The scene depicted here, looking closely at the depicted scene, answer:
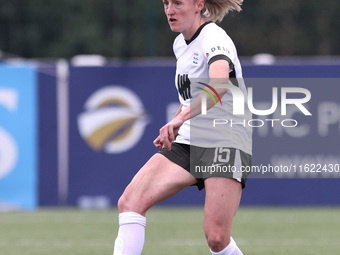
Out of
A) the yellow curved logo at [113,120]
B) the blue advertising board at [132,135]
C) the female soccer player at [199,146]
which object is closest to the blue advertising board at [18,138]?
the blue advertising board at [132,135]

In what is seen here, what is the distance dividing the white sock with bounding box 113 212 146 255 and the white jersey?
23.5 inches

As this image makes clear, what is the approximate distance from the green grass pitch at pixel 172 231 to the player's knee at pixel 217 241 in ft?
8.26

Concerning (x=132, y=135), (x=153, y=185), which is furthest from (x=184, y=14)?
(x=132, y=135)

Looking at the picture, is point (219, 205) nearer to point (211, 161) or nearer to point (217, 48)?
point (211, 161)

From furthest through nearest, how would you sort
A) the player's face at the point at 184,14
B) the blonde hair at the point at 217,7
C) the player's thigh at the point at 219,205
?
the blonde hair at the point at 217,7 < the player's face at the point at 184,14 < the player's thigh at the point at 219,205

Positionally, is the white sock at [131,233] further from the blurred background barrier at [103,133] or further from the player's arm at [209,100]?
the blurred background barrier at [103,133]

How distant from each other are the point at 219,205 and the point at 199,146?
1.44ft

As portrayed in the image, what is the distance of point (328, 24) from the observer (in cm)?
2108

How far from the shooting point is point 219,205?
5164mm

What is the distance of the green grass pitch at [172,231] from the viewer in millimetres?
8070

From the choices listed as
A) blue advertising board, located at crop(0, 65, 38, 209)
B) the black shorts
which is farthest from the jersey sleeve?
blue advertising board, located at crop(0, 65, 38, 209)

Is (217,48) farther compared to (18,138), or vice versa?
(18,138)

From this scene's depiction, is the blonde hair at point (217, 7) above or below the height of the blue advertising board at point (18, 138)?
above

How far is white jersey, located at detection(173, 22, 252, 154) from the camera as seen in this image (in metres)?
5.25
